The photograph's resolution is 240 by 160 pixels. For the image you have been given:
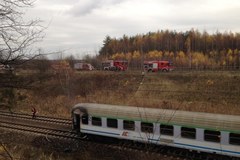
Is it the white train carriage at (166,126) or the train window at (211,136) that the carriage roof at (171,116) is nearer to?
the white train carriage at (166,126)

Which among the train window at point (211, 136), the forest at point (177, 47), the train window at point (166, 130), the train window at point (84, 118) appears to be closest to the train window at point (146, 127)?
the train window at point (166, 130)

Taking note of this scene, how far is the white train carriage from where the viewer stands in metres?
13.4

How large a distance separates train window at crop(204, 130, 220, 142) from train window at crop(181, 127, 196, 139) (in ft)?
1.87

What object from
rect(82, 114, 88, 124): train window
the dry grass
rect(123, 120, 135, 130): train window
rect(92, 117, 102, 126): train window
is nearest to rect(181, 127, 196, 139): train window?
rect(123, 120, 135, 130): train window

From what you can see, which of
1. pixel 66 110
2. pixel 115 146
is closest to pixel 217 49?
pixel 66 110

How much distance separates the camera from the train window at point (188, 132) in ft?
47.3

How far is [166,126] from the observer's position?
50.1 ft

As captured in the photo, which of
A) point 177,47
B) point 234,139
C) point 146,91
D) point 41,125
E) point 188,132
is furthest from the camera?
point 177,47

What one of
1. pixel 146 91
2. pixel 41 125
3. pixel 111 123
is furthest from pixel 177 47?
pixel 111 123

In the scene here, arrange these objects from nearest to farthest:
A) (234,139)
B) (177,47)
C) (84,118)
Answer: (234,139) < (84,118) < (177,47)

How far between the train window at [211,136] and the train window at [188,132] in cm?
57

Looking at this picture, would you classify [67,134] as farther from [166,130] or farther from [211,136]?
[211,136]

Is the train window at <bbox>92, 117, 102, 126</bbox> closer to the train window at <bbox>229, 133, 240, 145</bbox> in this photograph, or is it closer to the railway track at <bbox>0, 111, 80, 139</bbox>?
the railway track at <bbox>0, 111, 80, 139</bbox>

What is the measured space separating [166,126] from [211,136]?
227cm
